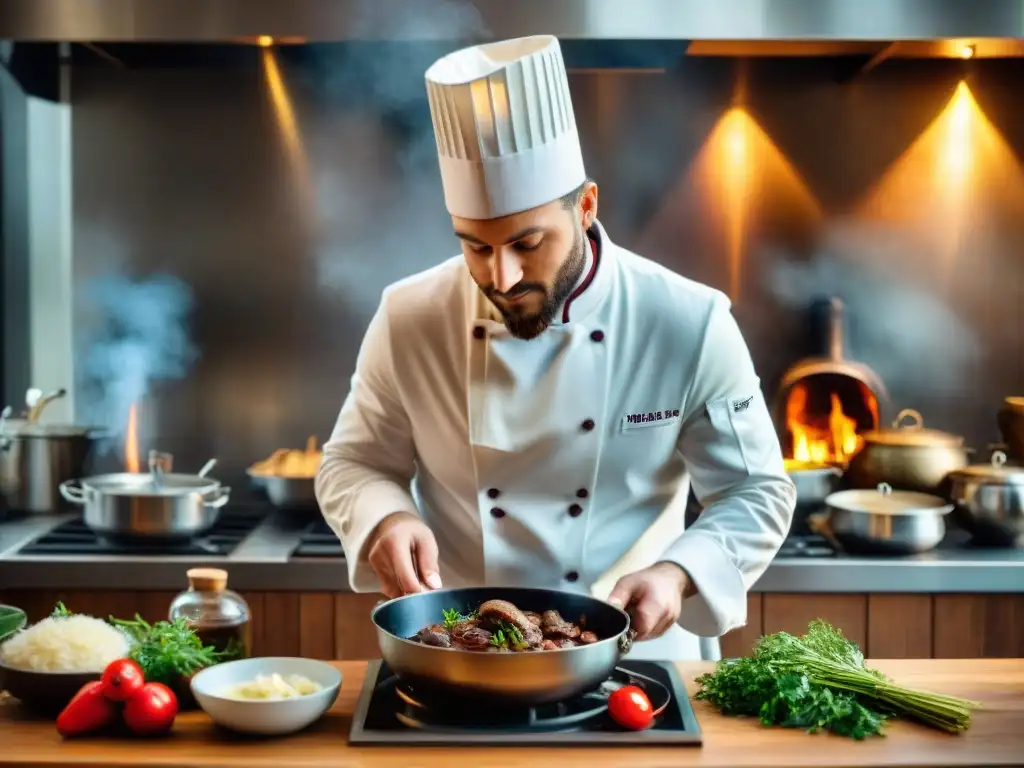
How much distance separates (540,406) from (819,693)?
0.76 meters

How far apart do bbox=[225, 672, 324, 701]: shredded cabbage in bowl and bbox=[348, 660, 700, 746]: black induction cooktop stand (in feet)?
0.28

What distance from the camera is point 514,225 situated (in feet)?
6.61

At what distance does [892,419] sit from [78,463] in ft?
8.17

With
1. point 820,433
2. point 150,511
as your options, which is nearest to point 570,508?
point 150,511

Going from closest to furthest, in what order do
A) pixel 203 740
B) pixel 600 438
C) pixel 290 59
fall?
pixel 203 740
pixel 600 438
pixel 290 59

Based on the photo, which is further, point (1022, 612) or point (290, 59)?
point (290, 59)

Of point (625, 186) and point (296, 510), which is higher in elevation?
point (625, 186)

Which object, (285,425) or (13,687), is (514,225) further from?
(285,425)

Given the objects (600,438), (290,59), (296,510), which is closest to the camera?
(600,438)

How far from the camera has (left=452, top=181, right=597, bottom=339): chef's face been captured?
2.00 metres

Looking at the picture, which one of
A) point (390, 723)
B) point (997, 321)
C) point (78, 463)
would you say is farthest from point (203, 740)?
point (997, 321)

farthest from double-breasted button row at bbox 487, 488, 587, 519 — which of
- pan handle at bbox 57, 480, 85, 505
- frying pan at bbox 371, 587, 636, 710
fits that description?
pan handle at bbox 57, 480, 85, 505

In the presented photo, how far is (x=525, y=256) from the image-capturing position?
202 cm

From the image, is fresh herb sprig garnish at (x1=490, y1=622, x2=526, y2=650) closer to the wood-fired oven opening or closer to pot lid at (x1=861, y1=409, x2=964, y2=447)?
pot lid at (x1=861, y1=409, x2=964, y2=447)
